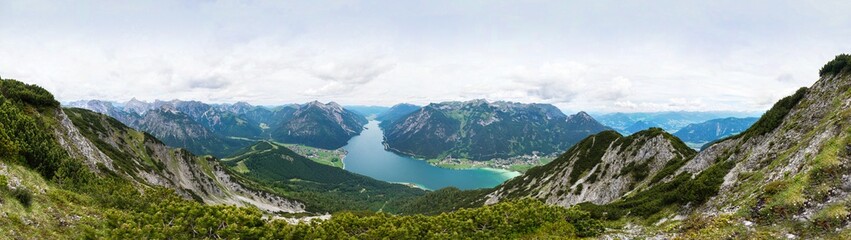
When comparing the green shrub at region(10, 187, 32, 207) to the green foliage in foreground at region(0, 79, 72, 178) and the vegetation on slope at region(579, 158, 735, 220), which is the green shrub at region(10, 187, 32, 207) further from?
the vegetation on slope at region(579, 158, 735, 220)

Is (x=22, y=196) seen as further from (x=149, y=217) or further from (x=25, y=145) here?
(x=25, y=145)

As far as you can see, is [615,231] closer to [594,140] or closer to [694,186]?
[694,186]

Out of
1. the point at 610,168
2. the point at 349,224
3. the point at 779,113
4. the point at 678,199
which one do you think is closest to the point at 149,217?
the point at 349,224

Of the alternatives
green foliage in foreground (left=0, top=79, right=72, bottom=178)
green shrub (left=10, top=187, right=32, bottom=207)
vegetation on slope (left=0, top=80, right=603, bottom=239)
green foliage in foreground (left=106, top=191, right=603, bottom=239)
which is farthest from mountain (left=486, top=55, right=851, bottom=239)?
green foliage in foreground (left=0, top=79, right=72, bottom=178)

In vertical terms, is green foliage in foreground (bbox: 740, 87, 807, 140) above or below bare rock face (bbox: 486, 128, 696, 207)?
above

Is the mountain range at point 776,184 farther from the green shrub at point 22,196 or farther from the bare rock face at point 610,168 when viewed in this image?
the green shrub at point 22,196

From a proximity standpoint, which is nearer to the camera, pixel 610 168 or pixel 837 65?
pixel 837 65

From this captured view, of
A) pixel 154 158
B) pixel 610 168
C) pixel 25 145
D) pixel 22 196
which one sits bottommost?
pixel 610 168
